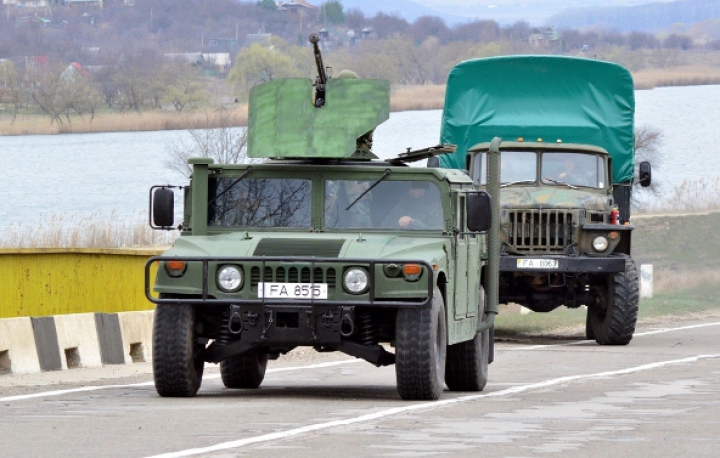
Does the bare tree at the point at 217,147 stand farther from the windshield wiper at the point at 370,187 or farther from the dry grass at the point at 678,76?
the dry grass at the point at 678,76

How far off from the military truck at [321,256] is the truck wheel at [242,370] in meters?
0.01

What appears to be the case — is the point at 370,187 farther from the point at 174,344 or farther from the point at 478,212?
the point at 174,344

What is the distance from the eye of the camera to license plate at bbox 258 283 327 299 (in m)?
12.4

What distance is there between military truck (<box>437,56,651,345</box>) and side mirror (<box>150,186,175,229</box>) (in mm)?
8977

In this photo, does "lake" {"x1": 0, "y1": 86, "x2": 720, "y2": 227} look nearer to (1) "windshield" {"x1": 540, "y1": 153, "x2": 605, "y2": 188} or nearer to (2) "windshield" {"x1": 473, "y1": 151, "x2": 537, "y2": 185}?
(2) "windshield" {"x1": 473, "y1": 151, "x2": 537, "y2": 185}

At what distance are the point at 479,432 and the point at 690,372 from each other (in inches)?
274

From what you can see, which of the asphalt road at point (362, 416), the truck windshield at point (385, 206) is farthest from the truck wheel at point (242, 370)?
the truck windshield at point (385, 206)

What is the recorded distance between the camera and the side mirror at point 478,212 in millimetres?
13312

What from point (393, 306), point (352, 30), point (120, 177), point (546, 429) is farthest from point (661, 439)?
point (352, 30)

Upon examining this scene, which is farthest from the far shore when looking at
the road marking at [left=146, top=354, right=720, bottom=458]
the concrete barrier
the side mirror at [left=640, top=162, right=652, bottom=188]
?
the road marking at [left=146, top=354, right=720, bottom=458]

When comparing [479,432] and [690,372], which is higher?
[479,432]

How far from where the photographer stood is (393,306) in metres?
12.4

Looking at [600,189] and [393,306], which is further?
[600,189]

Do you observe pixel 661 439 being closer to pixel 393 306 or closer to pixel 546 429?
pixel 546 429
